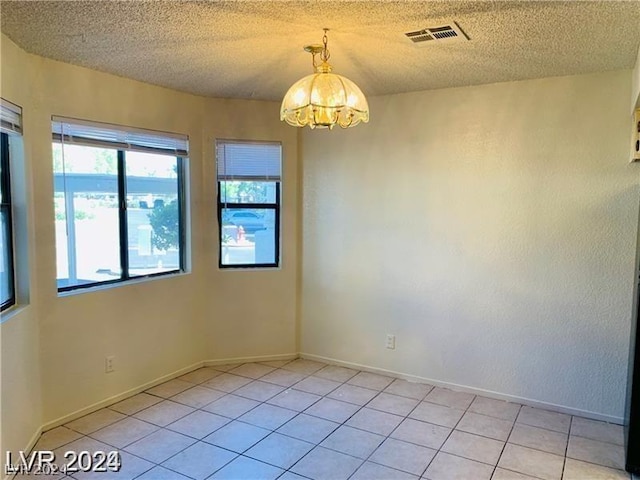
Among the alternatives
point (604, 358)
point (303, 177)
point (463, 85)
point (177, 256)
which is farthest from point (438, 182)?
point (177, 256)

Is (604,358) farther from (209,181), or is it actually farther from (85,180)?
(85,180)

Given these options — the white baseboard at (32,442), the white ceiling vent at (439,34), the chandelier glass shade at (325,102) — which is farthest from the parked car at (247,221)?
the white ceiling vent at (439,34)

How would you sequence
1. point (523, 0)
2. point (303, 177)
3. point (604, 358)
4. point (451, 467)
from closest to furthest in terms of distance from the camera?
point (523, 0), point (451, 467), point (604, 358), point (303, 177)

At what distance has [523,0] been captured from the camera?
79.1 inches

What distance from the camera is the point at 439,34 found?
8.00 ft

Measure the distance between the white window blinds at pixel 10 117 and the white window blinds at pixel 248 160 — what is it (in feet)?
5.37

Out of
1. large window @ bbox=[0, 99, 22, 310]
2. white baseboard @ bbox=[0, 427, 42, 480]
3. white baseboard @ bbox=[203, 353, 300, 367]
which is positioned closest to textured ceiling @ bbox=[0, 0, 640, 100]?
large window @ bbox=[0, 99, 22, 310]

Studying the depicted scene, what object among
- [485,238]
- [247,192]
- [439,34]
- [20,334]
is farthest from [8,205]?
[485,238]

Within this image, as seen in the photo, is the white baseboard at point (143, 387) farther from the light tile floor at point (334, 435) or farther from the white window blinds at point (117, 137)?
the white window blinds at point (117, 137)

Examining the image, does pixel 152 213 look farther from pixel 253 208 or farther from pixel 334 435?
pixel 334 435

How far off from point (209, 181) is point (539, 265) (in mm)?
2750

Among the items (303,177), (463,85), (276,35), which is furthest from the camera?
(303,177)

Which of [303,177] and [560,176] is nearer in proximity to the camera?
[560,176]

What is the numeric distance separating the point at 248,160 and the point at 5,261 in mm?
2054
